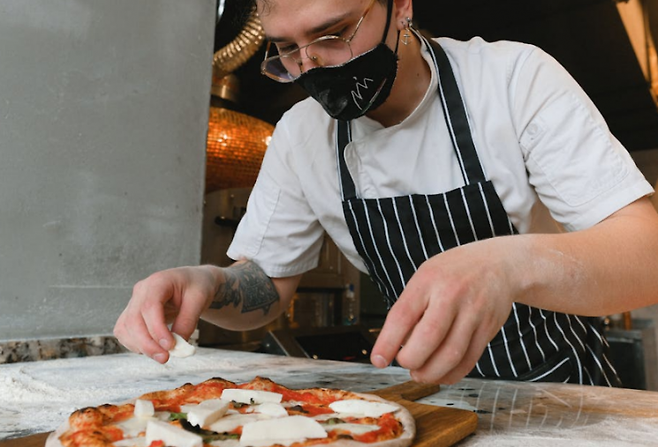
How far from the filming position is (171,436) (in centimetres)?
69

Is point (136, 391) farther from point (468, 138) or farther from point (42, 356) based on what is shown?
point (468, 138)

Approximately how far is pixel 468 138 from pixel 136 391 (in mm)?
981

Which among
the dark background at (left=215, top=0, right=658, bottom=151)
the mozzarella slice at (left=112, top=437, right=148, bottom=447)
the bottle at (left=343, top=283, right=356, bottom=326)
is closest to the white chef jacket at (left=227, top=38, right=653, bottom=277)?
the mozzarella slice at (left=112, top=437, right=148, bottom=447)

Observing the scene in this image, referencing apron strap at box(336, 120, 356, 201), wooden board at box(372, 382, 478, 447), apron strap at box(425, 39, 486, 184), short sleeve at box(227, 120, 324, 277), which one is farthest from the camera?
short sleeve at box(227, 120, 324, 277)

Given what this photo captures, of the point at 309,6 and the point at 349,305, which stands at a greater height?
the point at 309,6

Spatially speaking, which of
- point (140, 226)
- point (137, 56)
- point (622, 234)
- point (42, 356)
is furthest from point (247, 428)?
point (137, 56)

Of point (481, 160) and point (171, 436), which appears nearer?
point (171, 436)

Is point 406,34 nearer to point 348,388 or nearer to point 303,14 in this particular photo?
point 303,14

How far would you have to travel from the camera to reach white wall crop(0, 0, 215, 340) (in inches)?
64.9

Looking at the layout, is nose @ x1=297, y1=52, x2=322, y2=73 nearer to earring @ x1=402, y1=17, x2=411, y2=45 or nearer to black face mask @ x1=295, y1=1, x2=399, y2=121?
black face mask @ x1=295, y1=1, x2=399, y2=121

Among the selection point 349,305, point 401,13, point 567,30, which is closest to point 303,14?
point 401,13

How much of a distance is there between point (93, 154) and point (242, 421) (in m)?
1.29

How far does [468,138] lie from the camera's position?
4.42 feet

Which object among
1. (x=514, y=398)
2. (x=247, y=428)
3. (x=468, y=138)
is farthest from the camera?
(x=468, y=138)
